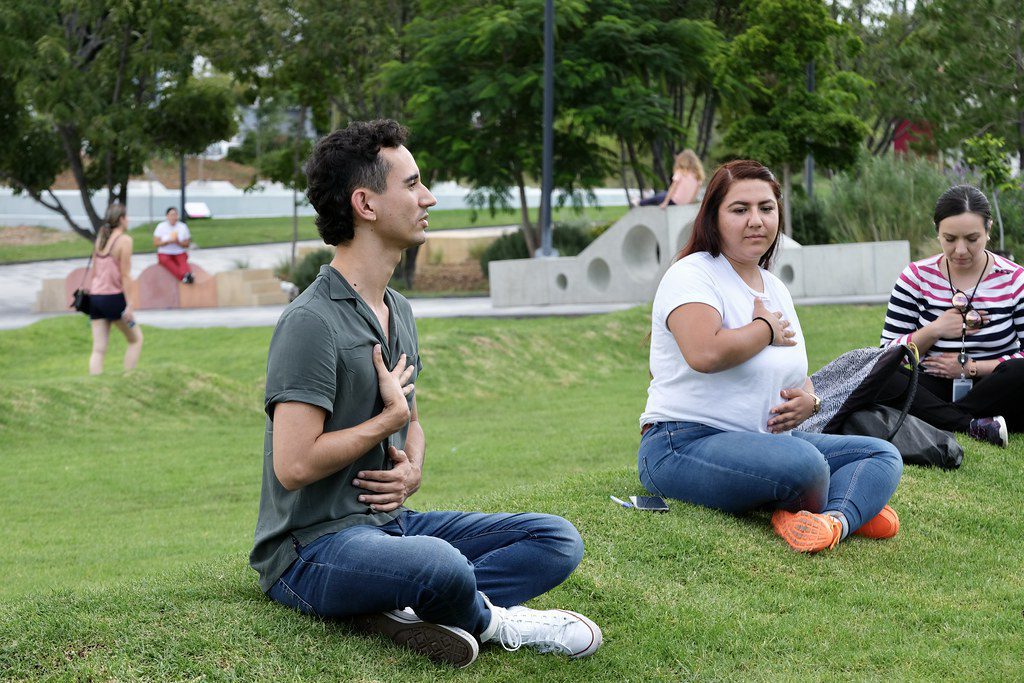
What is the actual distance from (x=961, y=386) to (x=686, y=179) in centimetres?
1219

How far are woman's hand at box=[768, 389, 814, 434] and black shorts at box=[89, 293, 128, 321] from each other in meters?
9.71

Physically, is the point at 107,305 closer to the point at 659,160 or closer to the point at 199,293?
the point at 199,293

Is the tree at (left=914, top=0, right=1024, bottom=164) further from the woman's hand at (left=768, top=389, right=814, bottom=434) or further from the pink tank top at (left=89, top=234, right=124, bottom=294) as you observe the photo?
the woman's hand at (left=768, top=389, right=814, bottom=434)

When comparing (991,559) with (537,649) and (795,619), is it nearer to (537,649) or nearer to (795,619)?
(795,619)

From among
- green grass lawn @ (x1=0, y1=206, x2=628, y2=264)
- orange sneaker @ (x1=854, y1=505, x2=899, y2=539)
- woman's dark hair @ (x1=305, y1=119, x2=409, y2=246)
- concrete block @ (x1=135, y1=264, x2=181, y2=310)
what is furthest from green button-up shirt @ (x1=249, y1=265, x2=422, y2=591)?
green grass lawn @ (x1=0, y1=206, x2=628, y2=264)

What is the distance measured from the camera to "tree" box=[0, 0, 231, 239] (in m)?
27.8

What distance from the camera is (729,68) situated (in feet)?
73.6

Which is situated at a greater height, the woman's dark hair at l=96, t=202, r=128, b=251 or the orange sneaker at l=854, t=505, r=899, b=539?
the woman's dark hair at l=96, t=202, r=128, b=251

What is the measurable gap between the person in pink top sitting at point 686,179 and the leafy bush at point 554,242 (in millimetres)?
11312

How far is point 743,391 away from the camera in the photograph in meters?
5.11

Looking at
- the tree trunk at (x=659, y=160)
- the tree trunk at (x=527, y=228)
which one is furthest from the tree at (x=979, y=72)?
the tree trunk at (x=527, y=228)

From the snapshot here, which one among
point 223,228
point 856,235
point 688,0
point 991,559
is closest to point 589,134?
point 688,0

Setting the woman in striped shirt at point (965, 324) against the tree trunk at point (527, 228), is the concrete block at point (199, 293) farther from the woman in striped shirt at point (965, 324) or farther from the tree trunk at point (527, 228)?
the woman in striped shirt at point (965, 324)

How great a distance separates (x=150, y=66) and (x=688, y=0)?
467 inches
